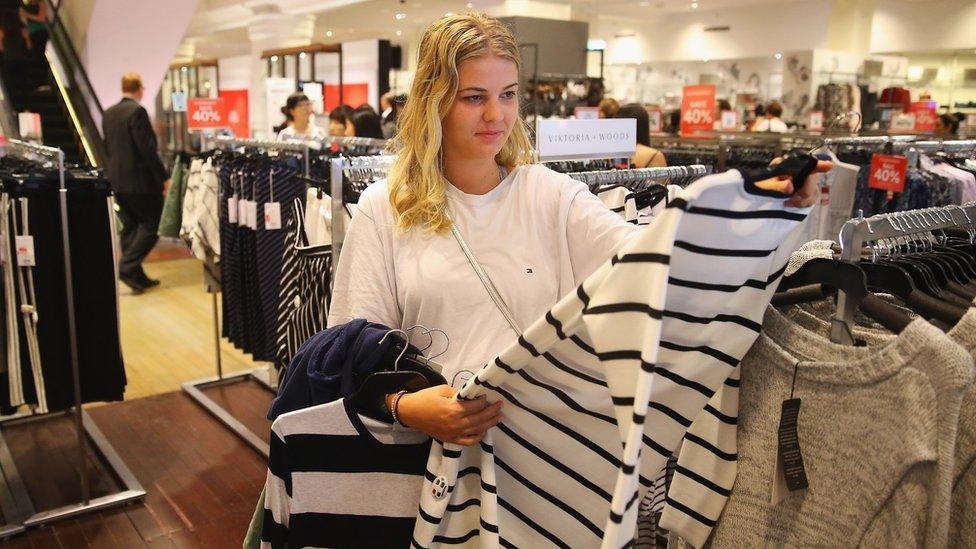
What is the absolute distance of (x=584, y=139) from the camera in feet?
8.80

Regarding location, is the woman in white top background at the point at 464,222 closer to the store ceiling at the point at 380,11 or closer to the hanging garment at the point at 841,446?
the hanging garment at the point at 841,446

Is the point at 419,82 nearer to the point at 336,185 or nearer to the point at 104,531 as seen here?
the point at 336,185

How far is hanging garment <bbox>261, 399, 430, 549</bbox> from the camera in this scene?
124cm

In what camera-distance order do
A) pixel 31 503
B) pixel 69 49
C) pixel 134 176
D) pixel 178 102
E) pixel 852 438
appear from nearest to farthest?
1. pixel 852 438
2. pixel 31 503
3. pixel 178 102
4. pixel 134 176
5. pixel 69 49

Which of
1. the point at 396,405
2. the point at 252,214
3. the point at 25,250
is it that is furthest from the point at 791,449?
the point at 252,214

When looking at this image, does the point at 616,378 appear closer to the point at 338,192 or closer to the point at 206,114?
the point at 338,192

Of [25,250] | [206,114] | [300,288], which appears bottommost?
[300,288]

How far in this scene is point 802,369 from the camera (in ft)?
3.35

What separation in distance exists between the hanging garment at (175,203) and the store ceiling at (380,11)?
283 inches

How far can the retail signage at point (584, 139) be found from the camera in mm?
2543

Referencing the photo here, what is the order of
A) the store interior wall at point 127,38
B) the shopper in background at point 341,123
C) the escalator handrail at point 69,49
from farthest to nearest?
1. the store interior wall at point 127,38
2. the escalator handrail at point 69,49
3. the shopper in background at point 341,123

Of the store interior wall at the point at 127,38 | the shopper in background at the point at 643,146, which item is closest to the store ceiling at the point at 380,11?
the store interior wall at the point at 127,38

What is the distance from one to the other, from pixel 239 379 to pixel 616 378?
13.7 feet

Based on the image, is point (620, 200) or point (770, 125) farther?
point (770, 125)
